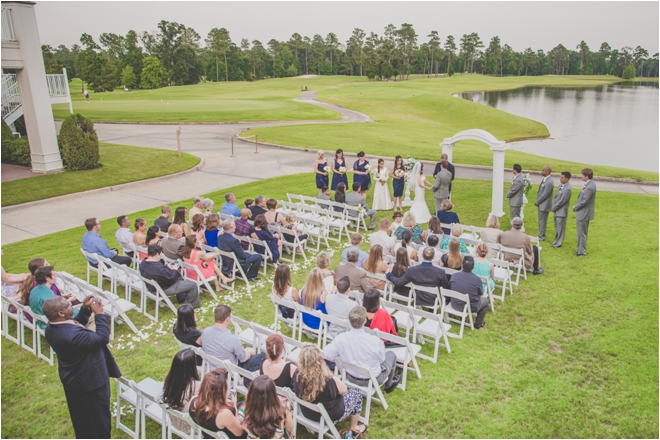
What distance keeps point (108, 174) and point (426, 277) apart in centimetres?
1744

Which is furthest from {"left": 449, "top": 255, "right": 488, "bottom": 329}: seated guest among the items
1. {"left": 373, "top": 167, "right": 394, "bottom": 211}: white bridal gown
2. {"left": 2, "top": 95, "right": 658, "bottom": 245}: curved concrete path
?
{"left": 2, "top": 95, "right": 658, "bottom": 245}: curved concrete path

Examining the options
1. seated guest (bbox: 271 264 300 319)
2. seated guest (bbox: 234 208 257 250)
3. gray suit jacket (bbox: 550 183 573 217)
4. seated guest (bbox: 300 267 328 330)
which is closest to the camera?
seated guest (bbox: 300 267 328 330)

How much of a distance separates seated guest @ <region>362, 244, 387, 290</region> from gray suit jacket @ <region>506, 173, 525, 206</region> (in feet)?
18.3

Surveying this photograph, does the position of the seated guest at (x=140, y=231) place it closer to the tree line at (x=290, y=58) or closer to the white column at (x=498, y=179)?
the white column at (x=498, y=179)

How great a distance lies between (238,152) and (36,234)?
13.9m

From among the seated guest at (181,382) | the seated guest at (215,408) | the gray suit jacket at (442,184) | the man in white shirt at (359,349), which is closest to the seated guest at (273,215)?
the gray suit jacket at (442,184)

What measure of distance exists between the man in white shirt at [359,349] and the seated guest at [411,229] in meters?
4.20

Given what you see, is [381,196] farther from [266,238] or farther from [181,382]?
[181,382]

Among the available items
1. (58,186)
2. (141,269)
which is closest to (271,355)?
(141,269)

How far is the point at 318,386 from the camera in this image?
4.89 m

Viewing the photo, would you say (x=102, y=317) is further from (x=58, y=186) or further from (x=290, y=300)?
(x=58, y=186)

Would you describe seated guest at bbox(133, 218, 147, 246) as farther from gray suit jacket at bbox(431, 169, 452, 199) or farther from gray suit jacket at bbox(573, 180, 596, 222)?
gray suit jacket at bbox(573, 180, 596, 222)

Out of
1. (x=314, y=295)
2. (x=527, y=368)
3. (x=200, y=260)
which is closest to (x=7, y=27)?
(x=200, y=260)

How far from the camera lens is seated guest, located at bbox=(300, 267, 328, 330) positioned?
278 inches
